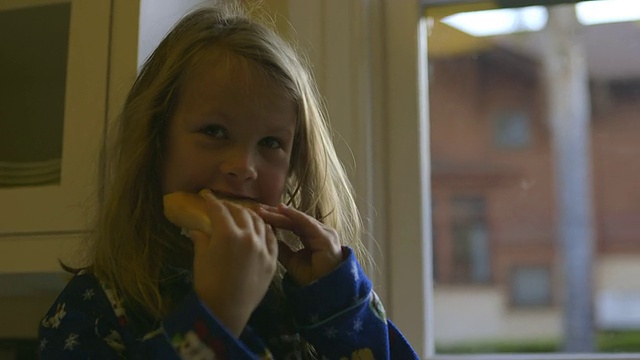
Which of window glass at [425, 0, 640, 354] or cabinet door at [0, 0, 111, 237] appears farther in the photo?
window glass at [425, 0, 640, 354]

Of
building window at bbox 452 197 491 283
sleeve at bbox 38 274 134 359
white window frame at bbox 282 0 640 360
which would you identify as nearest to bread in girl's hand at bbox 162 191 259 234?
sleeve at bbox 38 274 134 359

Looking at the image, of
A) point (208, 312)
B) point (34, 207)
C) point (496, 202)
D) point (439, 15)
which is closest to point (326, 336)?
point (208, 312)

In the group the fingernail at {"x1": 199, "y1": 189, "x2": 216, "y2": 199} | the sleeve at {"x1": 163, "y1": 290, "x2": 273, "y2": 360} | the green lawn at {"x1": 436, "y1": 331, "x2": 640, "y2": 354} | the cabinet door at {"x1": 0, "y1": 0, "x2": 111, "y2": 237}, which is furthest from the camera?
the green lawn at {"x1": 436, "y1": 331, "x2": 640, "y2": 354}

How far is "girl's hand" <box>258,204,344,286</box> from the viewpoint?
3.01 feet

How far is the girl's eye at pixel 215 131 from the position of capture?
92cm

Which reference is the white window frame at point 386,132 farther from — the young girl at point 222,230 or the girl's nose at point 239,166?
the girl's nose at point 239,166

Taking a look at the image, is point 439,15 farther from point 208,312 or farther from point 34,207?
point 208,312

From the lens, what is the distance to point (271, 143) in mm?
958

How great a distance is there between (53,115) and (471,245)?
72 cm

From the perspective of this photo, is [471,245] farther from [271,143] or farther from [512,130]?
[271,143]

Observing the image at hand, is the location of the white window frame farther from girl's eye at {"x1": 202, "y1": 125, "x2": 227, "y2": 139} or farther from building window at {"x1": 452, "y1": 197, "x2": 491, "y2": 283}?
girl's eye at {"x1": 202, "y1": 125, "x2": 227, "y2": 139}

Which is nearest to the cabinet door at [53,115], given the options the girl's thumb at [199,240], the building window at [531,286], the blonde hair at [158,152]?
the blonde hair at [158,152]

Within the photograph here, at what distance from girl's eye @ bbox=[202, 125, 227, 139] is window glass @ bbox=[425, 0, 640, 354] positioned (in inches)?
25.8

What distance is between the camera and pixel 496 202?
4.85ft
